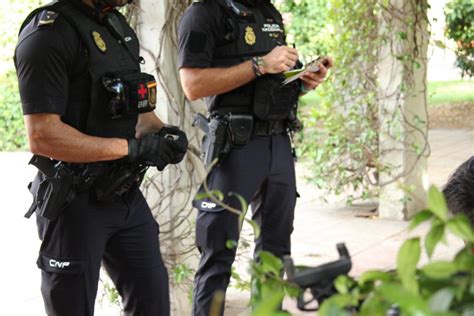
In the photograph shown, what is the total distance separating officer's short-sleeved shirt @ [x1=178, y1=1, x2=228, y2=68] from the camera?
12.8ft

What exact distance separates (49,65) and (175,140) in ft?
1.98

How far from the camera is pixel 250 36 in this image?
4.05 meters

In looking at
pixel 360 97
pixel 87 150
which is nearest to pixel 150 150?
pixel 87 150

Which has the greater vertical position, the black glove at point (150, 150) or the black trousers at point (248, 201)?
the black glove at point (150, 150)

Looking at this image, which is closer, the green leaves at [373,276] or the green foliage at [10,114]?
the green leaves at [373,276]

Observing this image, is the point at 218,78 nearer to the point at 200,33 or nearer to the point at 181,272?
the point at 200,33

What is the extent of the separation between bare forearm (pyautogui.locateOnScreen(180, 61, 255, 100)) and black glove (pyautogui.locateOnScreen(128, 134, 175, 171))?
2.08 feet

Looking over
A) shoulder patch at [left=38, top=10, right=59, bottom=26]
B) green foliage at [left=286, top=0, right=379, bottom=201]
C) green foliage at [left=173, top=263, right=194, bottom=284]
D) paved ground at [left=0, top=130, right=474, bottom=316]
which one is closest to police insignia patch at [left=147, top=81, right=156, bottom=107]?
shoulder patch at [left=38, top=10, right=59, bottom=26]

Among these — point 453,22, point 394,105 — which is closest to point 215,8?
point 394,105

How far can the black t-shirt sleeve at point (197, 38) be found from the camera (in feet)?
12.8

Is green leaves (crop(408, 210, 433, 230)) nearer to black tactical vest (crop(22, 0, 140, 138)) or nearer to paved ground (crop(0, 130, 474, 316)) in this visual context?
black tactical vest (crop(22, 0, 140, 138))

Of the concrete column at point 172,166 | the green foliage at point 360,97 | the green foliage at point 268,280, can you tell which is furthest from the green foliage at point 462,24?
the green foliage at point 268,280

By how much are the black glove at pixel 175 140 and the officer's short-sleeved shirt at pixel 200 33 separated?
574 millimetres

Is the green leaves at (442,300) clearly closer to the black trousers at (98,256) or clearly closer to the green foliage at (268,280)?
the green foliage at (268,280)
